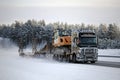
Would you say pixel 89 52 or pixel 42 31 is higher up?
pixel 42 31

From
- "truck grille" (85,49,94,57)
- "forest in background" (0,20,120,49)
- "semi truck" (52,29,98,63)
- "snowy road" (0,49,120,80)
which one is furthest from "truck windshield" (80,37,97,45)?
"snowy road" (0,49,120,80)

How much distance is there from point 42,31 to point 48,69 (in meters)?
0.61

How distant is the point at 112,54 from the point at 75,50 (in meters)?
0.73

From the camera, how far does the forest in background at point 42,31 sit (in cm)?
530

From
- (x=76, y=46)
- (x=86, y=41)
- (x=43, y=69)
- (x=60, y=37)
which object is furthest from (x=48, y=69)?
(x=86, y=41)

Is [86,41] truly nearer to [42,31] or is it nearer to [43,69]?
[42,31]

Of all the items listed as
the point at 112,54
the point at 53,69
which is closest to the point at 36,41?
the point at 53,69

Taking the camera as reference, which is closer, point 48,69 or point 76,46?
point 48,69

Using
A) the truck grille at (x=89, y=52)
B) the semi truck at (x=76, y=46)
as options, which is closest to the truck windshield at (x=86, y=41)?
the semi truck at (x=76, y=46)

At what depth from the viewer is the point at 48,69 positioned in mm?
5258

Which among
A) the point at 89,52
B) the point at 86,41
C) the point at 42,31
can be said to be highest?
the point at 42,31

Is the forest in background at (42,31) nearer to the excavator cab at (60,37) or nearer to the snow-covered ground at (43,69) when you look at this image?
the excavator cab at (60,37)

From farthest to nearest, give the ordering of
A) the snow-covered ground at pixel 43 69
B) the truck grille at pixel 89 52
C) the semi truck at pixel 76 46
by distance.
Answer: the truck grille at pixel 89 52 → the semi truck at pixel 76 46 → the snow-covered ground at pixel 43 69

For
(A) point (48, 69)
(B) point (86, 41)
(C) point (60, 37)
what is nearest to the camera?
(A) point (48, 69)
